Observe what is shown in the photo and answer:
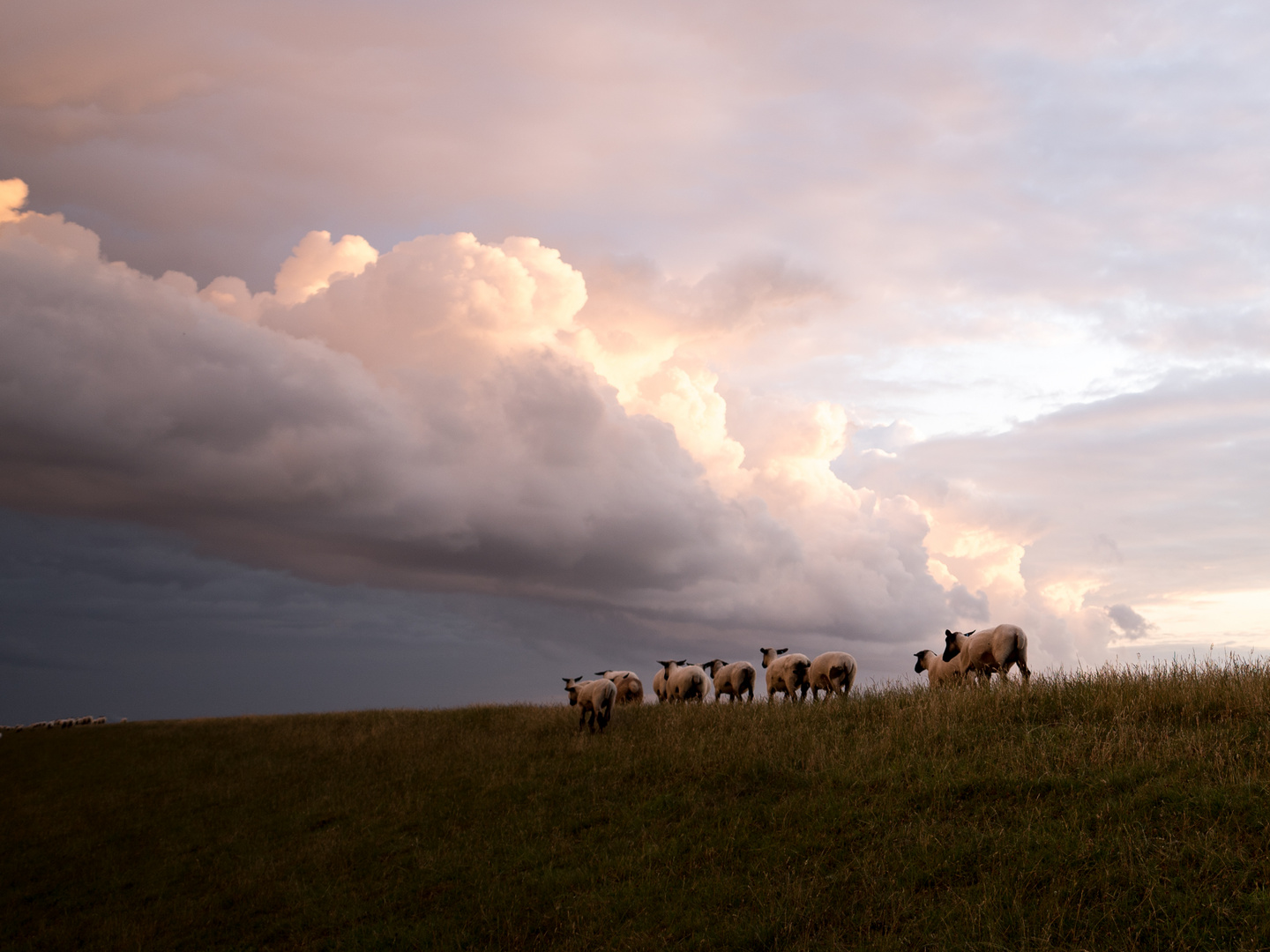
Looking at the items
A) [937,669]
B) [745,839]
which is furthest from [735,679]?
[745,839]

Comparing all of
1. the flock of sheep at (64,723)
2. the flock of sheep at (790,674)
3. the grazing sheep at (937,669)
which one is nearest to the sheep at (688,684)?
the flock of sheep at (790,674)

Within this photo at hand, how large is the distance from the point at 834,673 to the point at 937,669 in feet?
10.3

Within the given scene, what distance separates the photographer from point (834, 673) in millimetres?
23891

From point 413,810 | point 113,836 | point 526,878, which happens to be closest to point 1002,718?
point 526,878

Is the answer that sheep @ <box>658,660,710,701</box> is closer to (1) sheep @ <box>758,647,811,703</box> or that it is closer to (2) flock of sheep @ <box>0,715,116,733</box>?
(1) sheep @ <box>758,647,811,703</box>

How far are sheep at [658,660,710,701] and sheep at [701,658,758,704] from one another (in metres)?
0.49

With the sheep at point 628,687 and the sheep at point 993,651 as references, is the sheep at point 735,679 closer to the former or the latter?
the sheep at point 628,687

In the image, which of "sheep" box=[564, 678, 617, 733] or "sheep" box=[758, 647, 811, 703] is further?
"sheep" box=[758, 647, 811, 703]

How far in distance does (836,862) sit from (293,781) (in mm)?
18180

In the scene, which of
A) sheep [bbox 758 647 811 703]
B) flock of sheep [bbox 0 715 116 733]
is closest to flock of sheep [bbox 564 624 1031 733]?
sheep [bbox 758 647 811 703]

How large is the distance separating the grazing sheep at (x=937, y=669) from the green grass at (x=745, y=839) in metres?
3.61

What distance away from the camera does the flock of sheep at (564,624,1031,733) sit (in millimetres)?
20047

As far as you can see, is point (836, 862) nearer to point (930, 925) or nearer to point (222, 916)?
point (930, 925)

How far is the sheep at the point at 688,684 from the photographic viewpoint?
2755 cm
